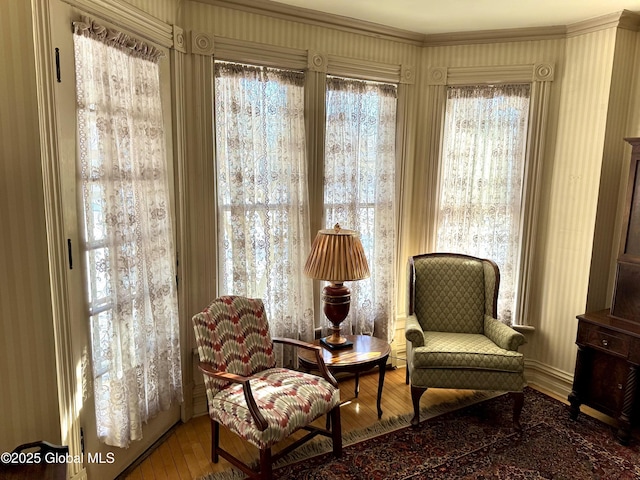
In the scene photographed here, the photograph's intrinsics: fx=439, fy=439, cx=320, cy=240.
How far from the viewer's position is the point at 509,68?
342 centimetres

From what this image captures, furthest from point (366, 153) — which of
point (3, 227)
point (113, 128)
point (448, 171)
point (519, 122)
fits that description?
point (3, 227)

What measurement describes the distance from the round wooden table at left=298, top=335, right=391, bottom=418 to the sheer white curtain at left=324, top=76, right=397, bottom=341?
0.55 metres

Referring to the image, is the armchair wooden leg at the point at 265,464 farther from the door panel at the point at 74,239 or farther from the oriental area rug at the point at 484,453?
the door panel at the point at 74,239

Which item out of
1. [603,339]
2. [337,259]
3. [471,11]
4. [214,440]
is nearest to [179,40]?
[337,259]

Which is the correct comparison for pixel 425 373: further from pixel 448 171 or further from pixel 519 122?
pixel 519 122

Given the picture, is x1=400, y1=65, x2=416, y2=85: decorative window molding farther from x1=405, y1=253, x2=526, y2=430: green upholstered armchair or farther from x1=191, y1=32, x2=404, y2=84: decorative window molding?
x1=405, y1=253, x2=526, y2=430: green upholstered armchair

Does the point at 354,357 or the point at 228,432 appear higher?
the point at 354,357

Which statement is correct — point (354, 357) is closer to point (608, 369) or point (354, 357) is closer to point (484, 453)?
point (484, 453)

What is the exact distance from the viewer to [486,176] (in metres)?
3.58

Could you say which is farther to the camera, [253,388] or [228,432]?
[228,432]

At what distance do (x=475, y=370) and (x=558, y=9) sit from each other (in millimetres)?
2470

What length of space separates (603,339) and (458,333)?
36.9 inches

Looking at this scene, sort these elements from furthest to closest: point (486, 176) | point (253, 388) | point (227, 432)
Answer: point (486, 176), point (227, 432), point (253, 388)

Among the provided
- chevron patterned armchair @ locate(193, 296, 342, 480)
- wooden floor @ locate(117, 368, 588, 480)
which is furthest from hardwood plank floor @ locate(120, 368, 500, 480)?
chevron patterned armchair @ locate(193, 296, 342, 480)
